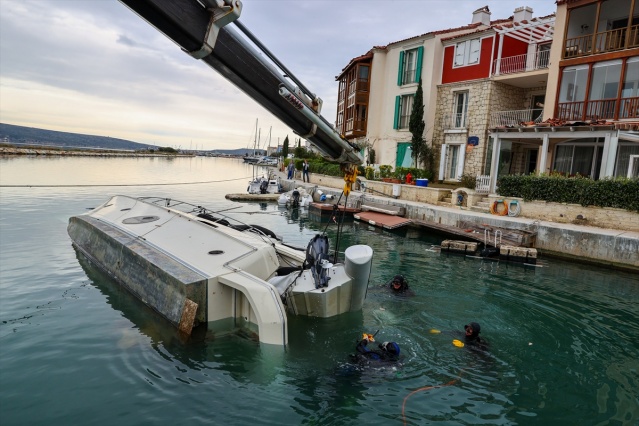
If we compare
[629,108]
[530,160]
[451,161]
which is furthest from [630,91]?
[451,161]

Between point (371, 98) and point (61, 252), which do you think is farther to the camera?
point (371, 98)

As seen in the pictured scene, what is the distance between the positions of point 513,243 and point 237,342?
12.2 meters

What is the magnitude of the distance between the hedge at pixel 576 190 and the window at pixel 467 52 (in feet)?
36.0

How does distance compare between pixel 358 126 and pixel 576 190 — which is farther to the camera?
pixel 358 126

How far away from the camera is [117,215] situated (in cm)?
1224

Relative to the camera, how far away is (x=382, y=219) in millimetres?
20625

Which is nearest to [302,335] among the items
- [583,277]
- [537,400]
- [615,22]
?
[537,400]

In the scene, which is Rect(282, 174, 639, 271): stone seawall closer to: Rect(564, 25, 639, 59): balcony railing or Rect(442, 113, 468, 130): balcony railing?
Rect(442, 113, 468, 130): balcony railing

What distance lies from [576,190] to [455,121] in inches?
491

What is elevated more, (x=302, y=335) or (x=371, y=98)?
(x=371, y=98)

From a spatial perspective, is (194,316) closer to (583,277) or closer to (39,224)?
(583,277)

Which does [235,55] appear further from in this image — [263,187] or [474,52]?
[263,187]

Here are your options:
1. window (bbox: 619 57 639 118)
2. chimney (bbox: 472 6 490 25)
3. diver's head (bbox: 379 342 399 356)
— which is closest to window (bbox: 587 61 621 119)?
window (bbox: 619 57 639 118)

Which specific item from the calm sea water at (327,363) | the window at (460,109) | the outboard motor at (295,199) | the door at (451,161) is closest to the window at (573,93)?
the window at (460,109)
